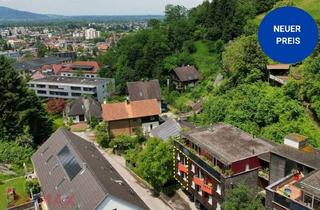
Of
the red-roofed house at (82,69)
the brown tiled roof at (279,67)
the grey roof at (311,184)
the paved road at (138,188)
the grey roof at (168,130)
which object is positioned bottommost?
the paved road at (138,188)

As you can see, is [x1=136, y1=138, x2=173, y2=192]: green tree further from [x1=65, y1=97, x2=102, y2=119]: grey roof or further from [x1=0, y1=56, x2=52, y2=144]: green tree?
[x1=65, y1=97, x2=102, y2=119]: grey roof


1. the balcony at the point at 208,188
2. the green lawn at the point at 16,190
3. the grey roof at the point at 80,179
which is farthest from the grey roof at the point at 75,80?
the balcony at the point at 208,188

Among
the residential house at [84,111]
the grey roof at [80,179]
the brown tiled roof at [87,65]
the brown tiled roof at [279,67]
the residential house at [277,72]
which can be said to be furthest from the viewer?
the brown tiled roof at [87,65]

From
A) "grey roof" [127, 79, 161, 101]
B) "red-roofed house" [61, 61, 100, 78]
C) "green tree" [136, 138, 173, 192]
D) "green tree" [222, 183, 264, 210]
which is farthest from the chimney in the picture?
"red-roofed house" [61, 61, 100, 78]

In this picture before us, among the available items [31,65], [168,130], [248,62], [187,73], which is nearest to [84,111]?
[187,73]

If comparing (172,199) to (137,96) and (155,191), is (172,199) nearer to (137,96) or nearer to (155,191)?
(155,191)

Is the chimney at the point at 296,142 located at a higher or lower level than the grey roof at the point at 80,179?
higher

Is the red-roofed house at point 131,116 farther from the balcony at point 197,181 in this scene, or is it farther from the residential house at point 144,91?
the balcony at point 197,181
